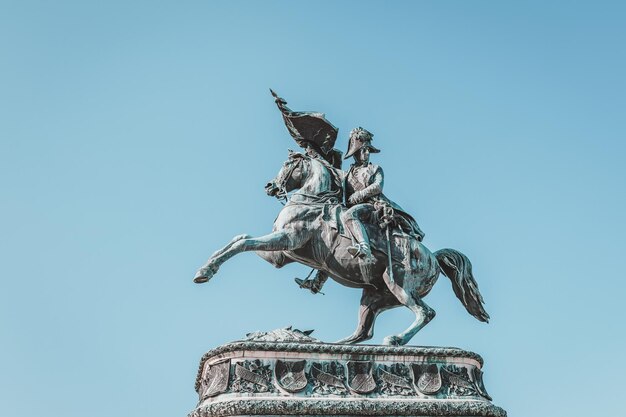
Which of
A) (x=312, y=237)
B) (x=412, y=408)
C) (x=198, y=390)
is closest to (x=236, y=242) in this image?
(x=312, y=237)

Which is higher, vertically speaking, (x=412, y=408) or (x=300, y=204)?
(x=300, y=204)

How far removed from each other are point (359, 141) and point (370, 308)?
285cm

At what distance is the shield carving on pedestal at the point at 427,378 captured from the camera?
14.4 metres

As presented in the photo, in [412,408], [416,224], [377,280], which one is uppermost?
[416,224]

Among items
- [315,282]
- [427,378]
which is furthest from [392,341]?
[315,282]

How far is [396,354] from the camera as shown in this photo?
14.5 metres

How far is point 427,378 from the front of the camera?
14.5m

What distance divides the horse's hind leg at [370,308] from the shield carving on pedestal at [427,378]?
1819mm

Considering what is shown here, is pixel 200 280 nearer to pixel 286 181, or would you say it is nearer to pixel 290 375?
pixel 290 375

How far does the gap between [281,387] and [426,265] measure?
3586 mm

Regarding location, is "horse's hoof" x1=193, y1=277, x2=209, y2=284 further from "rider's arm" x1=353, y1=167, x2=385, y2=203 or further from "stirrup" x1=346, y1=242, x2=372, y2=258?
"rider's arm" x1=353, y1=167, x2=385, y2=203

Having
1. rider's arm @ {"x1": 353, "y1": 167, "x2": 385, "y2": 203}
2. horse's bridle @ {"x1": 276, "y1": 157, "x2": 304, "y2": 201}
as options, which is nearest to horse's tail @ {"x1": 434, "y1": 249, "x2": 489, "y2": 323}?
rider's arm @ {"x1": 353, "y1": 167, "x2": 385, "y2": 203}

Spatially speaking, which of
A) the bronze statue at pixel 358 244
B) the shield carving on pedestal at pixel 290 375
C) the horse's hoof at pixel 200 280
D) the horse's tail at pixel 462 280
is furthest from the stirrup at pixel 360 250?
the horse's hoof at pixel 200 280

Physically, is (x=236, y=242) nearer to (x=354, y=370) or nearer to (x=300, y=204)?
(x=300, y=204)
